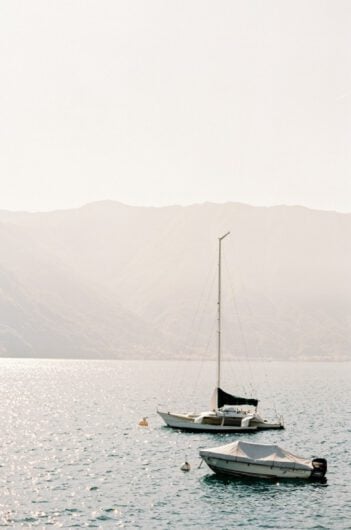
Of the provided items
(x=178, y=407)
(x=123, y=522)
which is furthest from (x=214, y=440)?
(x=178, y=407)

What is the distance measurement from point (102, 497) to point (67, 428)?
1785 inches

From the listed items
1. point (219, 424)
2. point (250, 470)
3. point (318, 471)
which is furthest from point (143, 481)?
point (219, 424)

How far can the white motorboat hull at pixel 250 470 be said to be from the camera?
60531 mm

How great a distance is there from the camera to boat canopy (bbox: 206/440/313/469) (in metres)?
60.6

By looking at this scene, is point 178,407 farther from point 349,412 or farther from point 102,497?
point 102,497

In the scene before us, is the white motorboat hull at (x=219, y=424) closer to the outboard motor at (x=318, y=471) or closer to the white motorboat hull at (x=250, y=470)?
the white motorboat hull at (x=250, y=470)

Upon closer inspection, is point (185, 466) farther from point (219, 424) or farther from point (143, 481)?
point (219, 424)

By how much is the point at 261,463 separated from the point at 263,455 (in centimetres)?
101

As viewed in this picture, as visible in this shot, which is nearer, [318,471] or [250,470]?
[318,471]

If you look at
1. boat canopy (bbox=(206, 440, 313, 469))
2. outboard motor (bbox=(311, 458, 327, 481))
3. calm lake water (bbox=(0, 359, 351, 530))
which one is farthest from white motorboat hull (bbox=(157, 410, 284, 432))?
outboard motor (bbox=(311, 458, 327, 481))

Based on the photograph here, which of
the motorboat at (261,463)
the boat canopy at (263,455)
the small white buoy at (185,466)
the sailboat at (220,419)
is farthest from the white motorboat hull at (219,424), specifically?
the boat canopy at (263,455)

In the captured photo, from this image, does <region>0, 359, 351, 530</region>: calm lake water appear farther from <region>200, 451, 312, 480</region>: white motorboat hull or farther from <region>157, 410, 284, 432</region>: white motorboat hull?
<region>157, 410, 284, 432</region>: white motorboat hull

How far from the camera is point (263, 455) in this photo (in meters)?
61.6

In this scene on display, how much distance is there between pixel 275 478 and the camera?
60.8m
